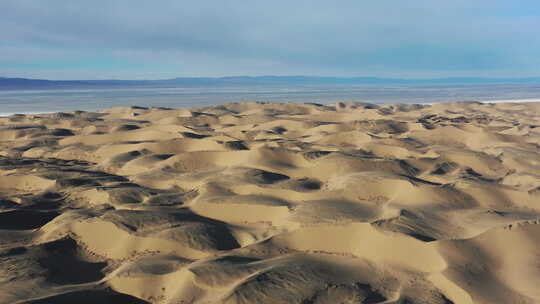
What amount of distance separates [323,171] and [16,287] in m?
3.63

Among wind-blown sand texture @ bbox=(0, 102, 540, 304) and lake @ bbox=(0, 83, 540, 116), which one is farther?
lake @ bbox=(0, 83, 540, 116)

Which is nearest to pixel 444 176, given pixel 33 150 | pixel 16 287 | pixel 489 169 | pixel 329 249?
pixel 489 169

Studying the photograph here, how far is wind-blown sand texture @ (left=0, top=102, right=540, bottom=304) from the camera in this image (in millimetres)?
2979

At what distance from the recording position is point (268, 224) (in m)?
4.16

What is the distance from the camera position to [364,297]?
112 inches

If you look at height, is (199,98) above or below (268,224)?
below

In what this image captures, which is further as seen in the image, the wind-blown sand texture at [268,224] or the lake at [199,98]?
the lake at [199,98]

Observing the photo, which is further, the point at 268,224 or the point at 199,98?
the point at 199,98

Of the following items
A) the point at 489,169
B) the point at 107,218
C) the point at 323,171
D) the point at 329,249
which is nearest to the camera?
the point at 329,249

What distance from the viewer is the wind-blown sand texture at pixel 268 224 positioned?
2.98 m

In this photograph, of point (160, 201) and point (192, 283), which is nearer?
point (192, 283)

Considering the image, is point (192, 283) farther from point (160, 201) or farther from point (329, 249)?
point (160, 201)

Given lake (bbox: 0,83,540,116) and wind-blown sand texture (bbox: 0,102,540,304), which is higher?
wind-blown sand texture (bbox: 0,102,540,304)

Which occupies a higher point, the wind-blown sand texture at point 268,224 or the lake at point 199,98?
the wind-blown sand texture at point 268,224
